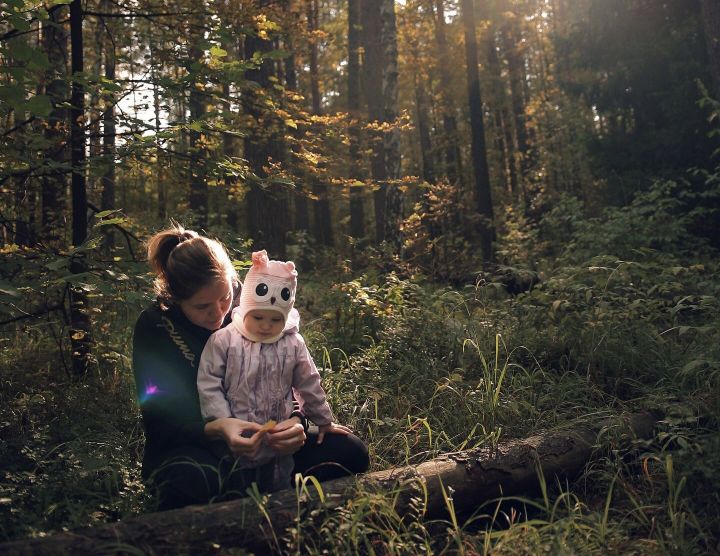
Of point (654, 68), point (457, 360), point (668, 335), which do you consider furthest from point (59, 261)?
point (654, 68)

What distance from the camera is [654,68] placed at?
1388 centimetres

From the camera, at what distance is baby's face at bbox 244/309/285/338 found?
3270mm

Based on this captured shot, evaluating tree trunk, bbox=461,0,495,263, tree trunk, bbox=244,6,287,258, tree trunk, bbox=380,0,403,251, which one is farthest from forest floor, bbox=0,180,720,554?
tree trunk, bbox=461,0,495,263

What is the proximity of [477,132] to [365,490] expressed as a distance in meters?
13.8

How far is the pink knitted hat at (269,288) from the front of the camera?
3.25 meters

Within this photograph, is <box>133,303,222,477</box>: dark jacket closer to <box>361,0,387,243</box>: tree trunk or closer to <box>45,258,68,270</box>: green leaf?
<box>45,258,68,270</box>: green leaf

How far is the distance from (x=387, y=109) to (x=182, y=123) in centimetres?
612

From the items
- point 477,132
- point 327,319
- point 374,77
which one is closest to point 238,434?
point 327,319

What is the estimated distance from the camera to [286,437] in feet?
10.4

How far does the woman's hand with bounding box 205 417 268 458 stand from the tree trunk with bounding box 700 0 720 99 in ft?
32.3

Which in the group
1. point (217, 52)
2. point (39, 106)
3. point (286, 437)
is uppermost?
point (217, 52)

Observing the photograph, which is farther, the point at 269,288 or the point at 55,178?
the point at 55,178

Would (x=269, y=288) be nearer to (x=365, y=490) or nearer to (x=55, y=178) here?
(x=365, y=490)

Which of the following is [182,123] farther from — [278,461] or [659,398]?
[659,398]
